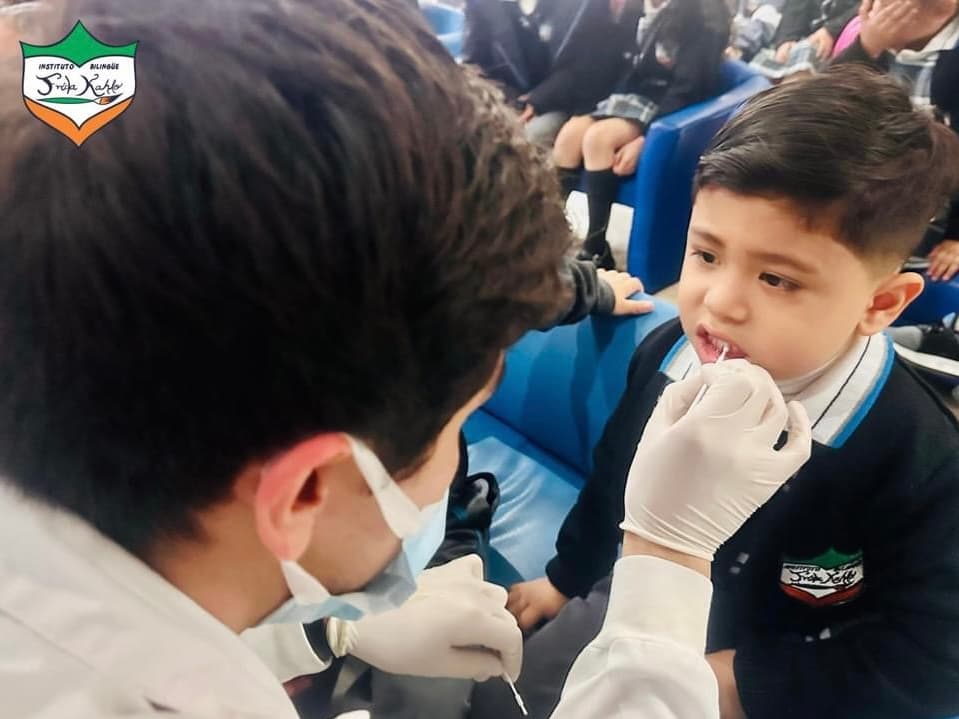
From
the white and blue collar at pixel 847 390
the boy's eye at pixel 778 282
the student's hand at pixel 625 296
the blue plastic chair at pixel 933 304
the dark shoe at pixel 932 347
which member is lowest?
the dark shoe at pixel 932 347

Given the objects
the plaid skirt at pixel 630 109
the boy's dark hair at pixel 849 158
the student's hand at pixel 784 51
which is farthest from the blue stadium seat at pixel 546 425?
Answer: the student's hand at pixel 784 51

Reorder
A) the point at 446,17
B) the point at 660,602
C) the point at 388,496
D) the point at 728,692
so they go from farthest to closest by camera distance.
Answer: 1. the point at 446,17
2. the point at 728,692
3. the point at 660,602
4. the point at 388,496

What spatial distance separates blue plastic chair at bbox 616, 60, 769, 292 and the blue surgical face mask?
148 centimetres

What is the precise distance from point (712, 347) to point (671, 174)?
127 centimetres

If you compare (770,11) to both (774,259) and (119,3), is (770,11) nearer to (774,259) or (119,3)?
(774,259)

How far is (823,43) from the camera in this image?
240 centimetres

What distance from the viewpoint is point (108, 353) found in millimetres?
325

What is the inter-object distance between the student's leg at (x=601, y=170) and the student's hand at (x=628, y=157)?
0.02 metres

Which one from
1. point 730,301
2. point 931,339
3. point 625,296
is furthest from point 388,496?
point 931,339

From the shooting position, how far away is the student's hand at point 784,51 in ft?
8.70

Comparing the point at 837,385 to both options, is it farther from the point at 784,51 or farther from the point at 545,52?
the point at 784,51

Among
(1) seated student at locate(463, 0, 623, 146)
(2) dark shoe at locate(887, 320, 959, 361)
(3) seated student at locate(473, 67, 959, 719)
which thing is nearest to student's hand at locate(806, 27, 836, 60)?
(1) seated student at locate(463, 0, 623, 146)

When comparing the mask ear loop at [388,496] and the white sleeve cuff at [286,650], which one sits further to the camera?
the white sleeve cuff at [286,650]

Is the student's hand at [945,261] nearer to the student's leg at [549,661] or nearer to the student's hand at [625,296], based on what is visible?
the student's hand at [625,296]
